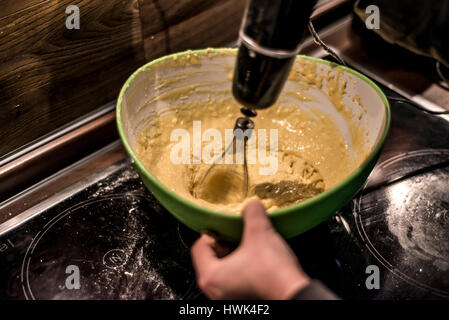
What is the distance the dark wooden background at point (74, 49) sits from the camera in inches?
29.6

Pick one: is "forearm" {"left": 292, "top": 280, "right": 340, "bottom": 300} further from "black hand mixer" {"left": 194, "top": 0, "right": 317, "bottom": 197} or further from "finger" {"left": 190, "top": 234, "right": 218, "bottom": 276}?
"black hand mixer" {"left": 194, "top": 0, "right": 317, "bottom": 197}

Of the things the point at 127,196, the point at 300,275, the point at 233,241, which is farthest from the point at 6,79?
the point at 300,275

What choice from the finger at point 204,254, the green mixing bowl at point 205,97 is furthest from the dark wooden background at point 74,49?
the finger at point 204,254

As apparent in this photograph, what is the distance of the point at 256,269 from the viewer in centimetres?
56

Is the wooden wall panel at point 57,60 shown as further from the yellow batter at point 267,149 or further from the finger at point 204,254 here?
the finger at point 204,254

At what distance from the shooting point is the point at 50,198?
2.91 ft

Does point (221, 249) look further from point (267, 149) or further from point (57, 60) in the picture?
point (57, 60)

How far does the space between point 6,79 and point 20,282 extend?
1.21ft

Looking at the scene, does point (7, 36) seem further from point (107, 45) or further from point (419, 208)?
point (419, 208)

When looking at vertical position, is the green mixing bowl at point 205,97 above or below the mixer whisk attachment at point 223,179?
above

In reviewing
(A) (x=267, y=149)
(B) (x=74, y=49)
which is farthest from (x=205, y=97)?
(B) (x=74, y=49)


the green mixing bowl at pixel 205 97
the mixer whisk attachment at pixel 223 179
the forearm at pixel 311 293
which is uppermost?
the green mixing bowl at pixel 205 97

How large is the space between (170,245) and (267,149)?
301 millimetres

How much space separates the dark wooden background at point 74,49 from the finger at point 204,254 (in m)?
0.46
